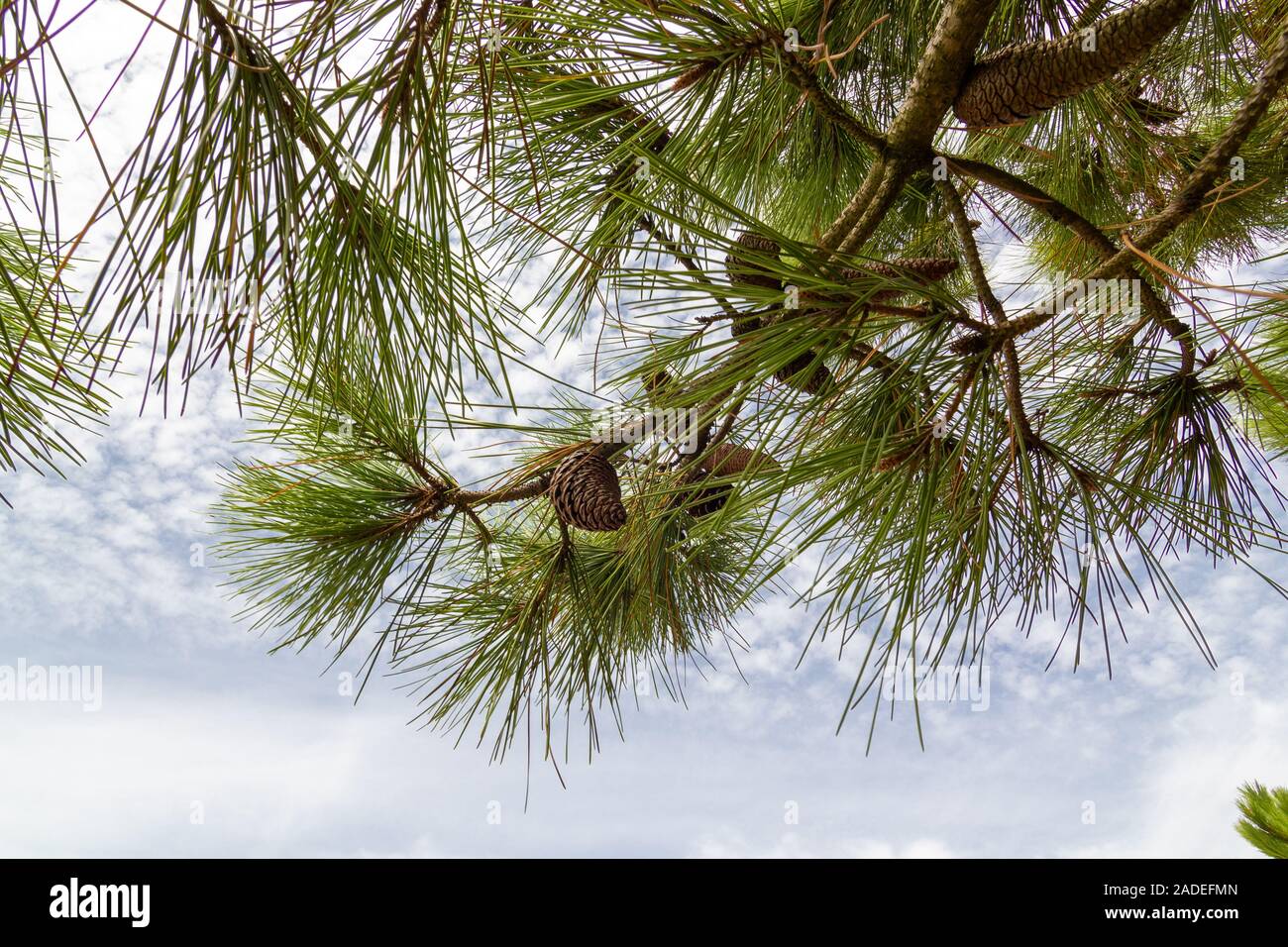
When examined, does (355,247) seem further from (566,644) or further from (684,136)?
(566,644)

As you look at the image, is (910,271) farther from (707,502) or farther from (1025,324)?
(707,502)

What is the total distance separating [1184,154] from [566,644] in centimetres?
88

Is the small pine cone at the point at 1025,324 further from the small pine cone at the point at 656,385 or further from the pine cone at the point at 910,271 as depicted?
the small pine cone at the point at 656,385

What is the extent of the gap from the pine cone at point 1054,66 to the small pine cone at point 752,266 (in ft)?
0.39

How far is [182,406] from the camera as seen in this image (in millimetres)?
289

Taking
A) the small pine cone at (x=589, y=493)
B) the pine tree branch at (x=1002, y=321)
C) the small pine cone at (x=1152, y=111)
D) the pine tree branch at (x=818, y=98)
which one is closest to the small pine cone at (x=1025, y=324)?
the pine tree branch at (x=1002, y=321)

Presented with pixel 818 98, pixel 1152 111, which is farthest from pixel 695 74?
pixel 1152 111

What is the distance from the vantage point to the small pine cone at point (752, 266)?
1.15 feet

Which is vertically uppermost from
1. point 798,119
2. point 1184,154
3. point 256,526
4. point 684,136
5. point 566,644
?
point 1184,154

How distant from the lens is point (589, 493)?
0.57m

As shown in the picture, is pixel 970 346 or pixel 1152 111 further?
pixel 1152 111

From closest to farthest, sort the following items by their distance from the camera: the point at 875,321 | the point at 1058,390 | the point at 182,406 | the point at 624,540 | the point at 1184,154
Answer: the point at 182,406
the point at 875,321
the point at 1058,390
the point at 624,540
the point at 1184,154

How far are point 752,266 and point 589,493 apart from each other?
0.65ft

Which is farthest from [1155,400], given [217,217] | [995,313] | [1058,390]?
[217,217]
